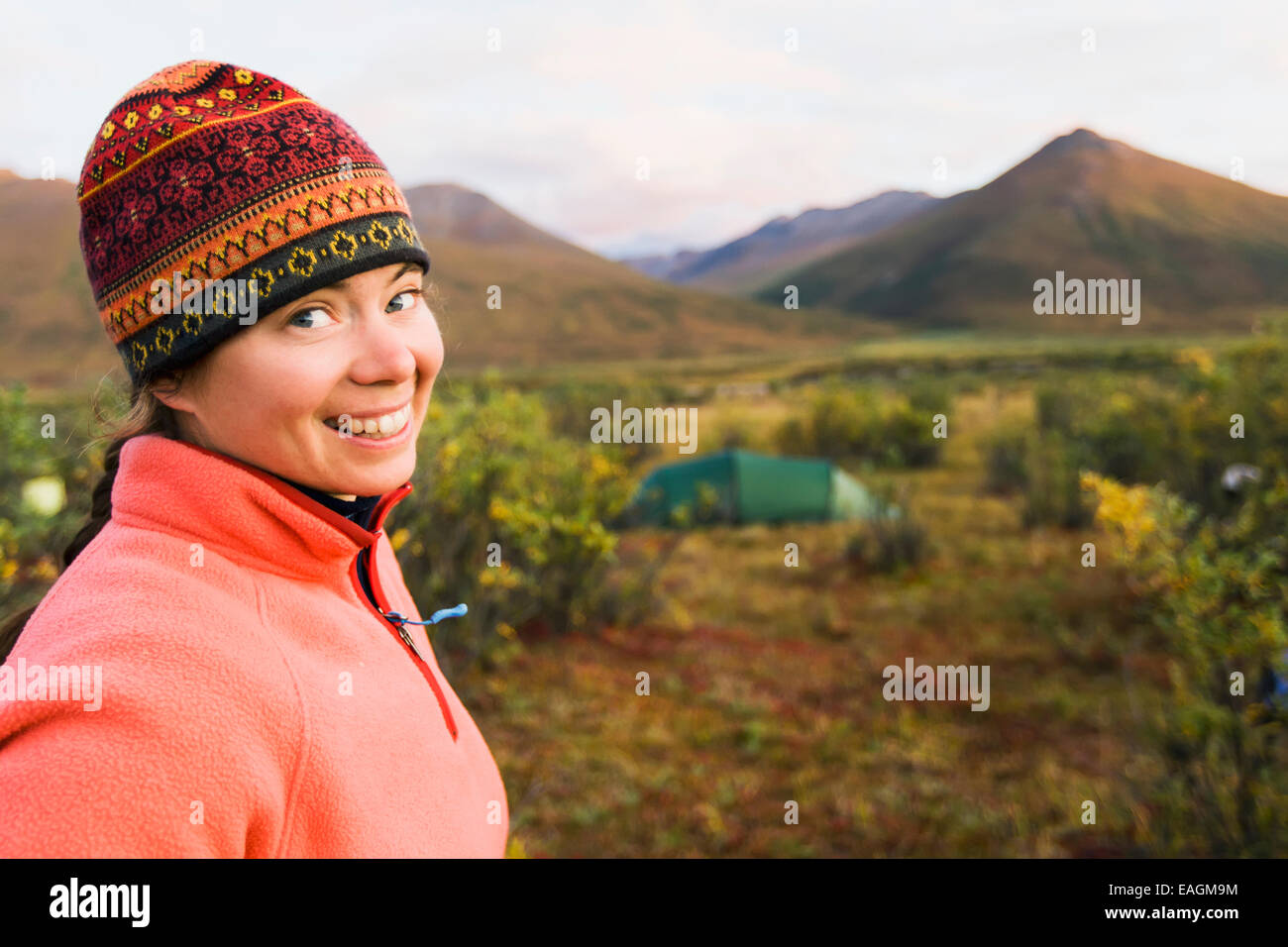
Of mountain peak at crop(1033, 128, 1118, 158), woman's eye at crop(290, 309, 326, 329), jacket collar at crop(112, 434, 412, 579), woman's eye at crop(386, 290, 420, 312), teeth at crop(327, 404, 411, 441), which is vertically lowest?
jacket collar at crop(112, 434, 412, 579)

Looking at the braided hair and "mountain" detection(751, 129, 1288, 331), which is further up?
"mountain" detection(751, 129, 1288, 331)

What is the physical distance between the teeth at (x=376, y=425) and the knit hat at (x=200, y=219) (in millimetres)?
176

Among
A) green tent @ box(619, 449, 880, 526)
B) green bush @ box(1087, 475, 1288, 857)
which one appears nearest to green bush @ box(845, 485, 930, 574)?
green tent @ box(619, 449, 880, 526)

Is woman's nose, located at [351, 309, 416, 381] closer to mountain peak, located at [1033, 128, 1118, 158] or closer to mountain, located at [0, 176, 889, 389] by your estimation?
mountain, located at [0, 176, 889, 389]

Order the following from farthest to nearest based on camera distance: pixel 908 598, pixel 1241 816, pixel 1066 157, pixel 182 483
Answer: pixel 1066 157, pixel 908 598, pixel 1241 816, pixel 182 483

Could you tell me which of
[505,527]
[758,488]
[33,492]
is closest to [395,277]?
[505,527]

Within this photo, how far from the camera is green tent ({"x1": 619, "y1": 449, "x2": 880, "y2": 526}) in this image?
9.49m

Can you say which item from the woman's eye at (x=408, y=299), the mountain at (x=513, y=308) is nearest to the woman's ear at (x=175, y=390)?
the woman's eye at (x=408, y=299)

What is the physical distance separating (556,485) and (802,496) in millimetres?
4445

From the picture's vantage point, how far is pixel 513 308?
8619 centimetres

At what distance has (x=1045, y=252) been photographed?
9556cm

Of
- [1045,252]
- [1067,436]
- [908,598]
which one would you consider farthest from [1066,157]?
[908,598]

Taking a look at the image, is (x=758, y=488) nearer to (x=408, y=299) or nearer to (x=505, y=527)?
(x=505, y=527)
